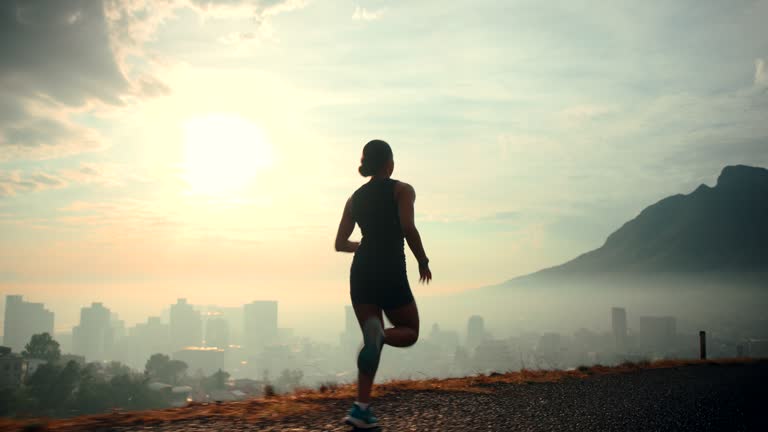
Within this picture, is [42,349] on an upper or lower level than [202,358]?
upper

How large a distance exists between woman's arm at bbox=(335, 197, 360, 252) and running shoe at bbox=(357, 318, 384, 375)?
0.80 metres

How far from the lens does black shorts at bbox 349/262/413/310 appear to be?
4105mm

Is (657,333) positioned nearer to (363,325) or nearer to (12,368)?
(12,368)

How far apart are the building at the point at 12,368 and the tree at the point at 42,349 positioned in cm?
134

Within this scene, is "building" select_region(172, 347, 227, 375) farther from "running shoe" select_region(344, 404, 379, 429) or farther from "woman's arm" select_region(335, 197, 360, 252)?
"running shoe" select_region(344, 404, 379, 429)

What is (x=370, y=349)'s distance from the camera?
392 cm

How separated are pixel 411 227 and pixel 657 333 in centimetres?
14338

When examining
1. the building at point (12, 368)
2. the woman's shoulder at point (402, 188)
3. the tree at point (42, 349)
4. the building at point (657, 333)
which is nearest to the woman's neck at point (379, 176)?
the woman's shoulder at point (402, 188)

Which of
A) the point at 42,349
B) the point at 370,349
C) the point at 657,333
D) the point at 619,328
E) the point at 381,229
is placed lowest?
the point at 657,333

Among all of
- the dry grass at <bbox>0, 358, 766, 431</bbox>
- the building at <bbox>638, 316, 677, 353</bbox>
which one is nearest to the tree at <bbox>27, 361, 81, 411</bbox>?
the dry grass at <bbox>0, 358, 766, 431</bbox>

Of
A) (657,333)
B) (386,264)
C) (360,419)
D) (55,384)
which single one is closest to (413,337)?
(386,264)

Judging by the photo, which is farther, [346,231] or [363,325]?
[346,231]

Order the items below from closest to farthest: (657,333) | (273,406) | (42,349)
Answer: (273,406), (42,349), (657,333)

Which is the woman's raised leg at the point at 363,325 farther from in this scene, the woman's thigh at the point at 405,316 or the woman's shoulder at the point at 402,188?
the woman's shoulder at the point at 402,188
